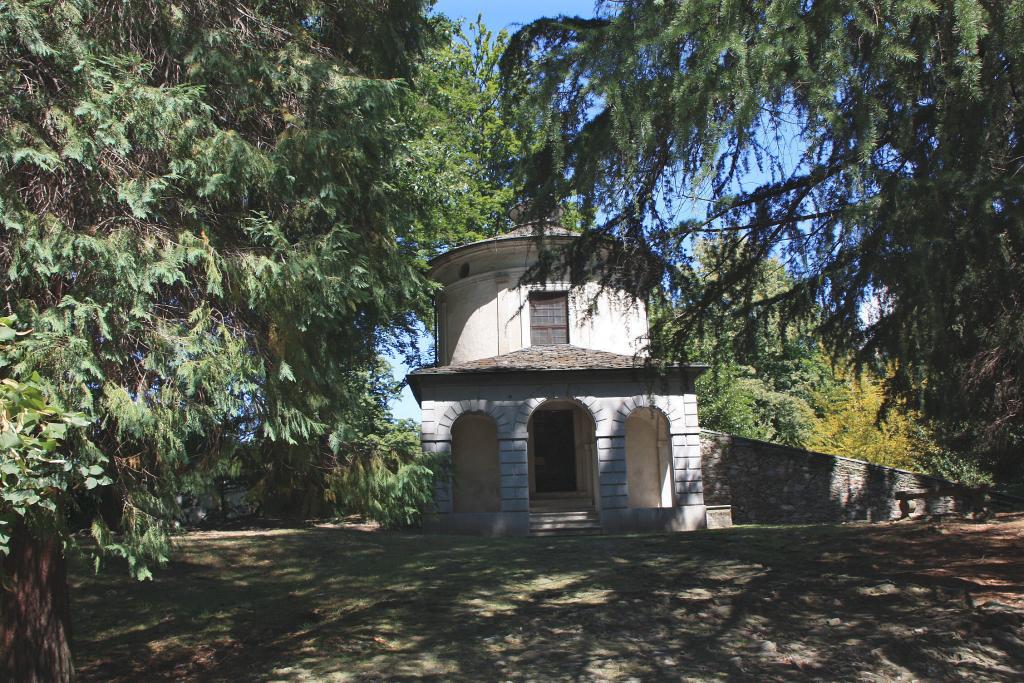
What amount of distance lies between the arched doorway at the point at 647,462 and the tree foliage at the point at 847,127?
1261cm

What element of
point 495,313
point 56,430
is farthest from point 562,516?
point 56,430

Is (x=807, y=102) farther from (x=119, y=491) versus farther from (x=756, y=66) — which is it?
(x=119, y=491)

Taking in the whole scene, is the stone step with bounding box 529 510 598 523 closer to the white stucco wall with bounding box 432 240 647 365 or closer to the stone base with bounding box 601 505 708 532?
the stone base with bounding box 601 505 708 532

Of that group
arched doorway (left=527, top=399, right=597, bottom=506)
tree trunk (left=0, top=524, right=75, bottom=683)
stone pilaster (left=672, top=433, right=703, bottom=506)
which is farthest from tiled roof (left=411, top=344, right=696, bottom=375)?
tree trunk (left=0, top=524, right=75, bottom=683)

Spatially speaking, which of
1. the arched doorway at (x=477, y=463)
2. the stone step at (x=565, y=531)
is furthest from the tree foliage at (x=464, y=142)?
the stone step at (x=565, y=531)

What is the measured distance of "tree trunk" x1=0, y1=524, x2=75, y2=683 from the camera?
7.00 m

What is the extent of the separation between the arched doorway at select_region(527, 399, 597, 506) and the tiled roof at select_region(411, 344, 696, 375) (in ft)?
6.05

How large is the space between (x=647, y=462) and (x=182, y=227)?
15416mm

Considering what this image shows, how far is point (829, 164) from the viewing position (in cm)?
680

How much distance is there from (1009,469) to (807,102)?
13259 mm

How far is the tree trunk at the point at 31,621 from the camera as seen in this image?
23.0 ft

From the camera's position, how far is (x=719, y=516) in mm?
18812

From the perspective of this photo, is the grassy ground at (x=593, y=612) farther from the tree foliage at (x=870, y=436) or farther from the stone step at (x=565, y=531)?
the tree foliage at (x=870, y=436)

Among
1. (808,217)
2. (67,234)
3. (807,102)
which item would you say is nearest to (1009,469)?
(808,217)
